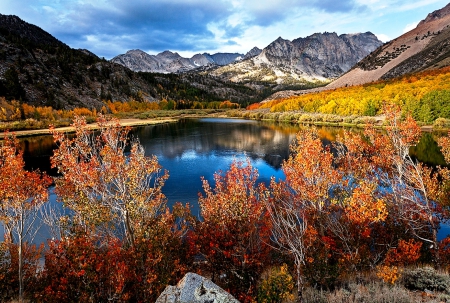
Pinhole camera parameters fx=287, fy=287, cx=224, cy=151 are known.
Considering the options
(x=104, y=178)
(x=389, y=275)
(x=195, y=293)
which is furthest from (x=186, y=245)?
(x=389, y=275)

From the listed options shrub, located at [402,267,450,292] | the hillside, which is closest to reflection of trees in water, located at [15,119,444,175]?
the hillside

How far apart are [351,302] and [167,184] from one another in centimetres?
3639

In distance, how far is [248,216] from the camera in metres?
22.7

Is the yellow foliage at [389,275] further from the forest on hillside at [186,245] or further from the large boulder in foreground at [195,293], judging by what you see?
Answer: the large boulder in foreground at [195,293]

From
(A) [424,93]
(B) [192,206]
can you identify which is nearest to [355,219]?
(B) [192,206]

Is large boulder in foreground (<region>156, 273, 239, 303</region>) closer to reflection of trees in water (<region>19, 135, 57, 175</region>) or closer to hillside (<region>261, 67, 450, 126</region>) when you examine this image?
reflection of trees in water (<region>19, 135, 57, 175</region>)

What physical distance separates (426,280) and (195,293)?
12.4 m

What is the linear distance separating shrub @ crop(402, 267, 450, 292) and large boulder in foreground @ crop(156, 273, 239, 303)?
1088cm

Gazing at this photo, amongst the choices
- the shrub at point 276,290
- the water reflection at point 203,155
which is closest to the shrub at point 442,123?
the water reflection at point 203,155

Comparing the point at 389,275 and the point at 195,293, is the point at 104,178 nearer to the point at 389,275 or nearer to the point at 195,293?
the point at 195,293

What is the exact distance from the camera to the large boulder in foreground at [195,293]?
10.1m

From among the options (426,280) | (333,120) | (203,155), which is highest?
(426,280)

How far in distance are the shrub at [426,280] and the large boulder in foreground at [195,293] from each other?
35.7 feet

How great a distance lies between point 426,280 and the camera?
14805 millimetres
